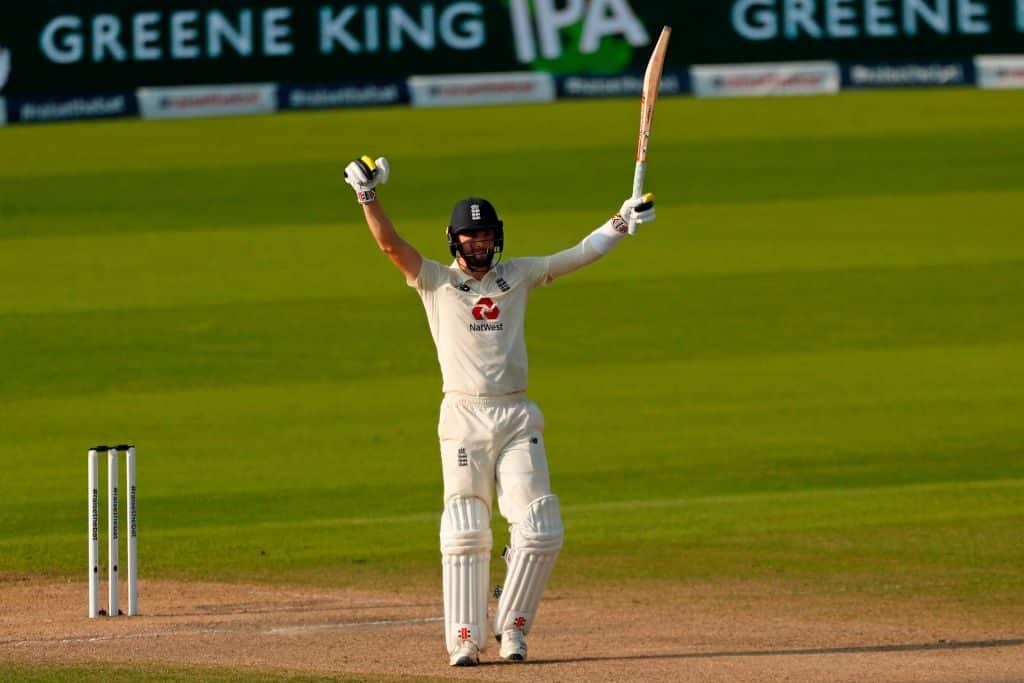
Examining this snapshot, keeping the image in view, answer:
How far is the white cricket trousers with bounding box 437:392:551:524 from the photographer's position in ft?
24.6

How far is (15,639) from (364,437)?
584 cm

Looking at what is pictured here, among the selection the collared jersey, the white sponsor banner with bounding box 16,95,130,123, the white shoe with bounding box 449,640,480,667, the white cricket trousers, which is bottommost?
the white shoe with bounding box 449,640,480,667

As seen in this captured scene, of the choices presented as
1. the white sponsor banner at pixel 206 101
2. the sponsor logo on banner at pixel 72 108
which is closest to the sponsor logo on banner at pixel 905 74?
the white sponsor banner at pixel 206 101

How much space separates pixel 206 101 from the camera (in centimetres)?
2353

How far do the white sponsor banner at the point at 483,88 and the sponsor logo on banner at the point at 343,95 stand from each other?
0.23 meters

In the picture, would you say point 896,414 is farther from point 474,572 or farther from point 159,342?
point 474,572

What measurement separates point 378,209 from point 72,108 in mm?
16580

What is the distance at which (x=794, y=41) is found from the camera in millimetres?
23797

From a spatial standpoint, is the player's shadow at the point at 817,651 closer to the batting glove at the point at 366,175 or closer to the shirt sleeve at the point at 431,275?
the shirt sleeve at the point at 431,275

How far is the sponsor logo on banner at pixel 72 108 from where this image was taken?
23031mm

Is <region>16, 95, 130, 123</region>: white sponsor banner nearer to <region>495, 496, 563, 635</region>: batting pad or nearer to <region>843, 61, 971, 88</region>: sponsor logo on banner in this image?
<region>843, 61, 971, 88</region>: sponsor logo on banner

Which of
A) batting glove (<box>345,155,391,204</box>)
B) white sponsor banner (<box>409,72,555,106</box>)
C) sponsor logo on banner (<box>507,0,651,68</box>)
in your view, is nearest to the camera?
batting glove (<box>345,155,391,204</box>)

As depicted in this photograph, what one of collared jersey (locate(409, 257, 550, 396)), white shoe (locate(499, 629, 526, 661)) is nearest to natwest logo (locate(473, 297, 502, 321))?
collared jersey (locate(409, 257, 550, 396))

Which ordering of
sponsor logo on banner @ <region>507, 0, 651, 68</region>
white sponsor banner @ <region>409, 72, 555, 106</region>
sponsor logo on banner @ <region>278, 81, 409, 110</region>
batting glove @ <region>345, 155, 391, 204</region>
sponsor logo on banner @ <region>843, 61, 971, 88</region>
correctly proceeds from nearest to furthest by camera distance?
batting glove @ <region>345, 155, 391, 204</region>
sponsor logo on banner @ <region>507, 0, 651, 68</region>
sponsor logo on banner @ <region>278, 81, 409, 110</region>
white sponsor banner @ <region>409, 72, 555, 106</region>
sponsor logo on banner @ <region>843, 61, 971, 88</region>
